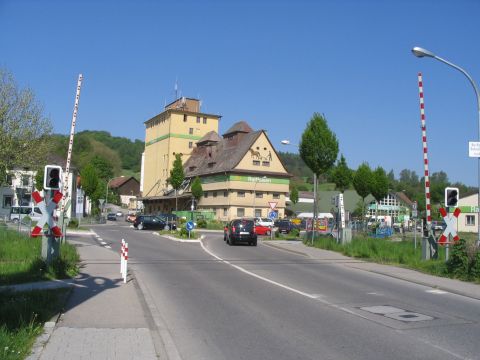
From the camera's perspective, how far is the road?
23.9 feet

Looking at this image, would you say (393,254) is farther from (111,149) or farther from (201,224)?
(111,149)

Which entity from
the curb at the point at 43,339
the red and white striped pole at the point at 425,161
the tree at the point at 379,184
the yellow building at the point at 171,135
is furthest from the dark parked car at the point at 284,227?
the curb at the point at 43,339

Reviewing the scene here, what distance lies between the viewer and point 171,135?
86.8 metres

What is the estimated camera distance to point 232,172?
6981 centimetres

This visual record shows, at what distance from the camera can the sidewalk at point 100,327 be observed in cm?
670

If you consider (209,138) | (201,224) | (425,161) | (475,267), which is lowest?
(475,267)

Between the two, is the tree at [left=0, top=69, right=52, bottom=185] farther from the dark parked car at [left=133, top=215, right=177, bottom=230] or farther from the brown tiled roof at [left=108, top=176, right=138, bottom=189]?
the brown tiled roof at [left=108, top=176, right=138, bottom=189]

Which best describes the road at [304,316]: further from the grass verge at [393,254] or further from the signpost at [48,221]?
the signpost at [48,221]

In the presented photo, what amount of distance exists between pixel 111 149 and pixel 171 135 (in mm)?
73032

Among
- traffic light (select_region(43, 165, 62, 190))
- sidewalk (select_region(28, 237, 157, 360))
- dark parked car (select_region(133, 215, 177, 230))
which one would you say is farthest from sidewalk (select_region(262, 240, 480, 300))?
dark parked car (select_region(133, 215, 177, 230))

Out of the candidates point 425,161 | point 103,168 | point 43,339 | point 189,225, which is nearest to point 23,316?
point 43,339

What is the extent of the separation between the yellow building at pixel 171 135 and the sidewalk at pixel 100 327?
74152mm

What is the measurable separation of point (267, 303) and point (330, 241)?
17.9 m

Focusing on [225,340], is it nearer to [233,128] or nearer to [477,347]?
[477,347]
